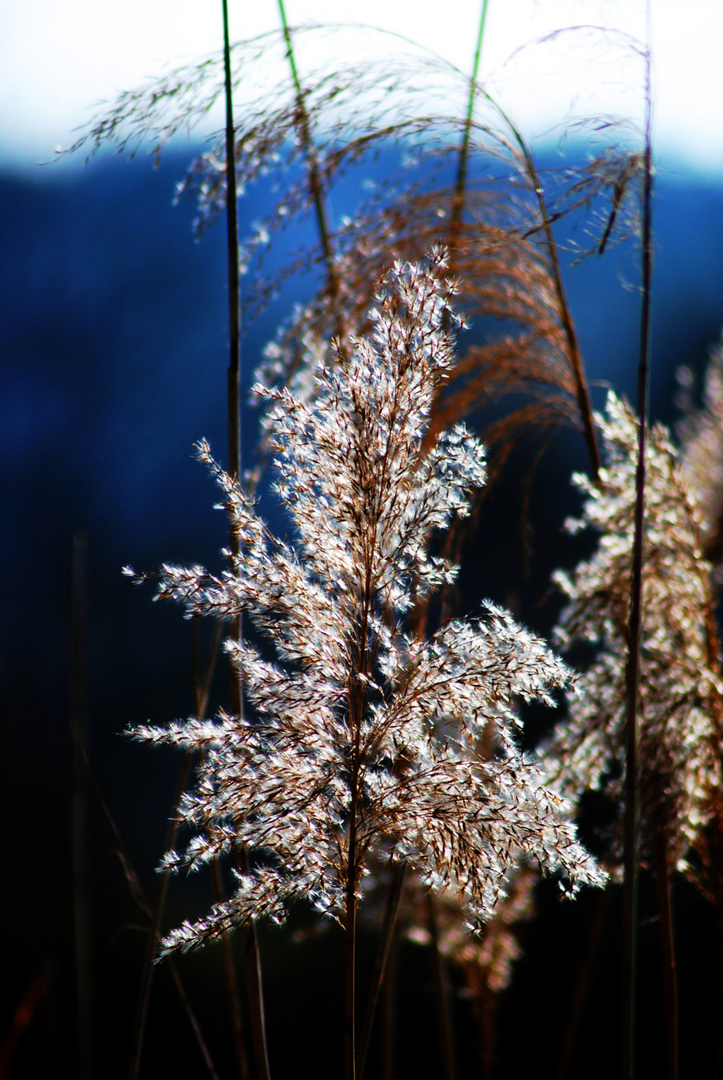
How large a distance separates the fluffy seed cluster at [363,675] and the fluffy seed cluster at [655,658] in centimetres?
40

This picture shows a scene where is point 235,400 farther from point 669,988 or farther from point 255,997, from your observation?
point 669,988

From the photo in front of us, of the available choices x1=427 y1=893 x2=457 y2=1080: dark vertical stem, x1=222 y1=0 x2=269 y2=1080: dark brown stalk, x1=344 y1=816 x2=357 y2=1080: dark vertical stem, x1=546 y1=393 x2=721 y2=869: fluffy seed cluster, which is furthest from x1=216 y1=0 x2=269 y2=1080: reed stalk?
x1=546 y1=393 x2=721 y2=869: fluffy seed cluster

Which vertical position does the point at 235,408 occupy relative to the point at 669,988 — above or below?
above

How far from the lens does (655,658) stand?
1.20 metres

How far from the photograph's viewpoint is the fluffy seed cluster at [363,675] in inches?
30.3

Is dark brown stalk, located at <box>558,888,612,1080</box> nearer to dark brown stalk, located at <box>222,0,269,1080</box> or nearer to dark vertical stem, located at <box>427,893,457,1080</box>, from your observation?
dark vertical stem, located at <box>427,893,457,1080</box>

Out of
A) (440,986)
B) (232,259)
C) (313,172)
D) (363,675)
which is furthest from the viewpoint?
(440,986)

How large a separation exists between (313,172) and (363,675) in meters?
0.67

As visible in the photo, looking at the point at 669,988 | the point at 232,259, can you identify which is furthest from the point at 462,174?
the point at 669,988

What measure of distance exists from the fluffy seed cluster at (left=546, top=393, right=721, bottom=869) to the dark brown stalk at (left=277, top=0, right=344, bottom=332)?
0.46 meters

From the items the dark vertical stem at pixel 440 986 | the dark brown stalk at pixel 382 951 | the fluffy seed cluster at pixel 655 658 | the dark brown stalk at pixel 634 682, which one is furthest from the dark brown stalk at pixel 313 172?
the dark vertical stem at pixel 440 986

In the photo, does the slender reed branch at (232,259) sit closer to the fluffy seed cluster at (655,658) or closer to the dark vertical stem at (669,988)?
the fluffy seed cluster at (655,658)

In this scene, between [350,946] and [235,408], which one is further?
[235,408]

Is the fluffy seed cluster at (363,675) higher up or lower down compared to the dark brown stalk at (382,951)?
higher up
